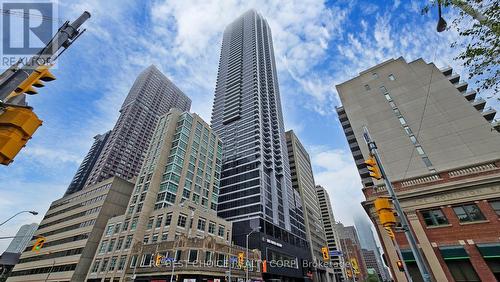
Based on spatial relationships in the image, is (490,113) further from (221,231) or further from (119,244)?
(119,244)

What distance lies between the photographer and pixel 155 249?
43344mm

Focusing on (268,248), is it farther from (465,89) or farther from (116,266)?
(465,89)

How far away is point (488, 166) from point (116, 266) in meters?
60.0

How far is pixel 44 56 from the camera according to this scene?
566 centimetres

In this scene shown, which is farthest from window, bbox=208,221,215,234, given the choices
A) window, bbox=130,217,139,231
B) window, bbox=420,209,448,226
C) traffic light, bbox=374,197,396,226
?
traffic light, bbox=374,197,396,226

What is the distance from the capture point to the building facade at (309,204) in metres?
102

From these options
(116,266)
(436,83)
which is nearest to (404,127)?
(436,83)

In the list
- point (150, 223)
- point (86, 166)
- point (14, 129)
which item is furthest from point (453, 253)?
point (86, 166)

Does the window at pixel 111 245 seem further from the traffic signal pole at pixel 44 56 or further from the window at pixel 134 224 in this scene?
the traffic signal pole at pixel 44 56

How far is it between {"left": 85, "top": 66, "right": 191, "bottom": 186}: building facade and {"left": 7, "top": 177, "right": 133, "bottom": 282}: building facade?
4014 centimetres

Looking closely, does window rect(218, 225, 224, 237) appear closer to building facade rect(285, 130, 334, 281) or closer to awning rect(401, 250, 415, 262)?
awning rect(401, 250, 415, 262)

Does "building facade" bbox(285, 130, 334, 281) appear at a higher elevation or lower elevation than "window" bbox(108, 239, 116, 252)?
higher

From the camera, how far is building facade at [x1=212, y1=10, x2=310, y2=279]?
2874 inches

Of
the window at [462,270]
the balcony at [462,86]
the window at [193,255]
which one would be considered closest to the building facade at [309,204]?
the window at [193,255]
